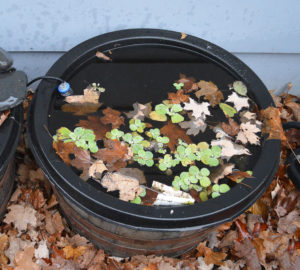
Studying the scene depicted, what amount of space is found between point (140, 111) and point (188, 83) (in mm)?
377

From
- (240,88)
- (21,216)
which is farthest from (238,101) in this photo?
(21,216)

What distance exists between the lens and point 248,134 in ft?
6.70

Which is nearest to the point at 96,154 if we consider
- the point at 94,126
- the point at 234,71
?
the point at 94,126

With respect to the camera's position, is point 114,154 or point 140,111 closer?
point 114,154

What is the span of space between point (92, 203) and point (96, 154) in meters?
0.27

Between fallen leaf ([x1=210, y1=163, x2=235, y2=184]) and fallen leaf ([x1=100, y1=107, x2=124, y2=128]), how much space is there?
1.86 ft

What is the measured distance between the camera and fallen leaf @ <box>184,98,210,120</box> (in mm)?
2107

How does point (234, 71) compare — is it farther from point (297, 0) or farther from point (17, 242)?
point (17, 242)

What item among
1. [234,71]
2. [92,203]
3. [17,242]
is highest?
[234,71]

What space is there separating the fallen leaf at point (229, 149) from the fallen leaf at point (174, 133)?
6.1 inches

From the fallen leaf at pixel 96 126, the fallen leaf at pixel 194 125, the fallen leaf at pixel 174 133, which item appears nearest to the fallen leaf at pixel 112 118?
the fallen leaf at pixel 96 126

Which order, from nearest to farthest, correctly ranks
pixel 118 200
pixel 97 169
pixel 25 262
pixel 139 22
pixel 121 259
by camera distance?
pixel 118 200, pixel 97 169, pixel 25 262, pixel 121 259, pixel 139 22

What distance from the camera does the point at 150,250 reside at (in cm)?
209

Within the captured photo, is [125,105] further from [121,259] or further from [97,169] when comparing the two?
[121,259]
